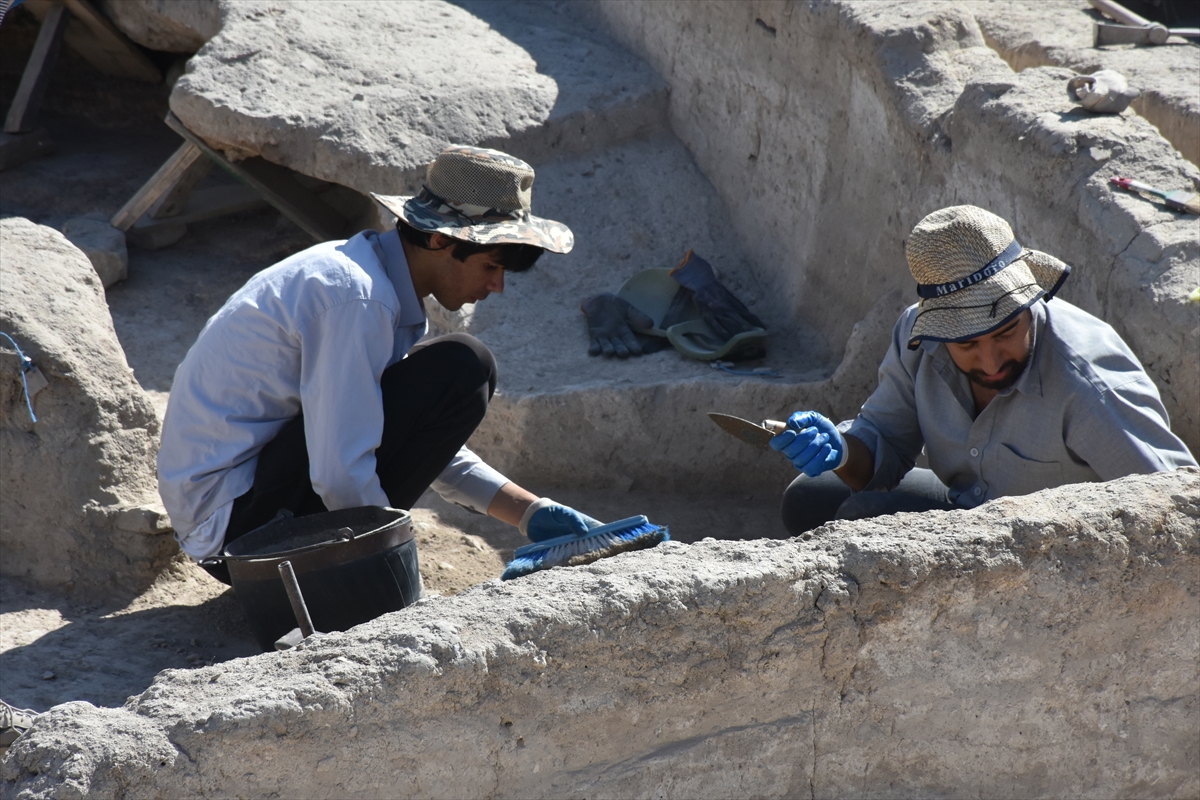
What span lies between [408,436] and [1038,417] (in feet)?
4.57

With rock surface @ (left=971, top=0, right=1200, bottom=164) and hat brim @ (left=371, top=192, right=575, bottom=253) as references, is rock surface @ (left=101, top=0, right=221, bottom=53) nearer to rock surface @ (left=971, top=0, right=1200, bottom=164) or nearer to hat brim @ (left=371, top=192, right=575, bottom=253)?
hat brim @ (left=371, top=192, right=575, bottom=253)

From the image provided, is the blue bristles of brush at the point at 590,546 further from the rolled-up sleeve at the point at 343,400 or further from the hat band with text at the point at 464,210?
the hat band with text at the point at 464,210

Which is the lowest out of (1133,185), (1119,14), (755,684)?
(755,684)

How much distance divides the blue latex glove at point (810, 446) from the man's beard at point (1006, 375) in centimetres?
34

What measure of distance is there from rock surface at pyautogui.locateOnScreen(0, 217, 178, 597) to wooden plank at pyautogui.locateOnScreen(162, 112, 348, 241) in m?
1.94

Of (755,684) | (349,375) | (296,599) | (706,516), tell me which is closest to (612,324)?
(706,516)

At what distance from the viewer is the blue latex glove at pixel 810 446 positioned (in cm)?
247

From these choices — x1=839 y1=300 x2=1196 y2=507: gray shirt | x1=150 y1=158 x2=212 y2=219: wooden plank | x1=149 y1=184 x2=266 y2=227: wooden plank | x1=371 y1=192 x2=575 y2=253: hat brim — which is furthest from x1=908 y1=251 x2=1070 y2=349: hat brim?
x1=149 y1=184 x2=266 y2=227: wooden plank

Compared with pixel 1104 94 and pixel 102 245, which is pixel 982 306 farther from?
pixel 102 245

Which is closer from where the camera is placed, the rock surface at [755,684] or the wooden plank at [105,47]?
the rock surface at [755,684]

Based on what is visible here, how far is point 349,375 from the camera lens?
235 cm

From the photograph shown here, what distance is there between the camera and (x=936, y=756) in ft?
6.14

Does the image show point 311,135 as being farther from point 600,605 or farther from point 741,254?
point 600,605

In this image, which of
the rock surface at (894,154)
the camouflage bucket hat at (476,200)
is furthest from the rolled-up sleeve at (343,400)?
the rock surface at (894,154)
